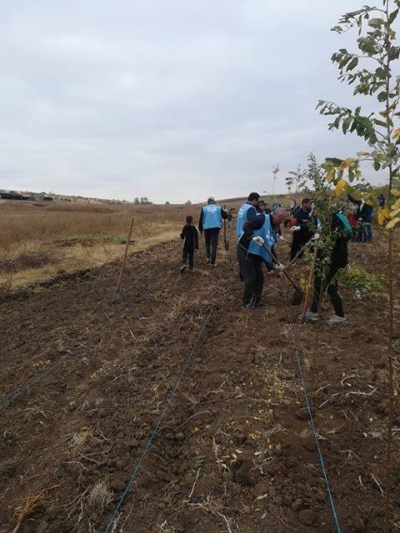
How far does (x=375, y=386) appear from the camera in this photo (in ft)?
12.8

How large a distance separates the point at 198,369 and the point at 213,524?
209cm

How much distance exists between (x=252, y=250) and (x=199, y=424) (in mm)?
3126

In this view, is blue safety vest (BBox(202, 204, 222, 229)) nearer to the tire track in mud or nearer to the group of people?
the group of people

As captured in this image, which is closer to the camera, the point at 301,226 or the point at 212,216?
the point at 301,226

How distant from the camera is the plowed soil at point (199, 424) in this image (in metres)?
2.77

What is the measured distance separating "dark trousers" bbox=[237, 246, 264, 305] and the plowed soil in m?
0.37

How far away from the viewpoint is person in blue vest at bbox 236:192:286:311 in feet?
19.9

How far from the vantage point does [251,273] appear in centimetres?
630

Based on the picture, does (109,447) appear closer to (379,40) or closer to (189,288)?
(379,40)

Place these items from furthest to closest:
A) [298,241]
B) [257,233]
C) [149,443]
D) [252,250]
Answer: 1. [298,241]
2. [257,233]
3. [252,250]
4. [149,443]

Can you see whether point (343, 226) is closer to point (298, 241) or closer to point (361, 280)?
point (361, 280)

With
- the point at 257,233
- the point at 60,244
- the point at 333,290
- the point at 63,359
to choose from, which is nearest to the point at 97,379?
the point at 63,359

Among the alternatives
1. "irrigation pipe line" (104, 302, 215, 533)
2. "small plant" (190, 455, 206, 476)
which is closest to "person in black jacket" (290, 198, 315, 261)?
"irrigation pipe line" (104, 302, 215, 533)

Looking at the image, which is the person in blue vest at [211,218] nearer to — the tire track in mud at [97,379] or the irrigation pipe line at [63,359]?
the irrigation pipe line at [63,359]
